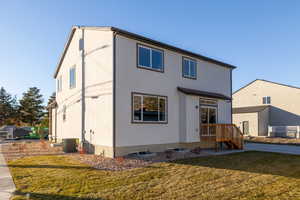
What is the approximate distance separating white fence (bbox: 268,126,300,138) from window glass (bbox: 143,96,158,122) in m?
23.9

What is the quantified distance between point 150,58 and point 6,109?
41696mm

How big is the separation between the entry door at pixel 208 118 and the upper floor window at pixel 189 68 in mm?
2372

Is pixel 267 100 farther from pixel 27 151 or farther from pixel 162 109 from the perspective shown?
pixel 27 151

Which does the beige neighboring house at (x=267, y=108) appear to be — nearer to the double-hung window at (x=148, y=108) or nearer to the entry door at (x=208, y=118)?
the entry door at (x=208, y=118)

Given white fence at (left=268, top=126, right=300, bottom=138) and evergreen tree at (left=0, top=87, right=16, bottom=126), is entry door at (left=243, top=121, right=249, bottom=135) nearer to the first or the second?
white fence at (left=268, top=126, right=300, bottom=138)

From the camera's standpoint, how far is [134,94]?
37.3ft

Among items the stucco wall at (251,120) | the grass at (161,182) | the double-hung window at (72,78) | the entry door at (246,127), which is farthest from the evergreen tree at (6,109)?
the entry door at (246,127)

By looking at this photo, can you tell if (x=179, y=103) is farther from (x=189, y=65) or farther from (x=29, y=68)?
(x=29, y=68)

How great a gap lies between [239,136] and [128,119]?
8.84 metres

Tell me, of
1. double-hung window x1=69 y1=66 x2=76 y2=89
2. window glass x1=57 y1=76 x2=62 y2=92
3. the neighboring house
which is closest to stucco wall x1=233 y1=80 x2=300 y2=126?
the neighboring house

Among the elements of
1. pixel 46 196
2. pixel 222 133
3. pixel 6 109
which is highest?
pixel 6 109

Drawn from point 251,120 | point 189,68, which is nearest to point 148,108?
point 189,68

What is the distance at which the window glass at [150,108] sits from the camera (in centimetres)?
1175

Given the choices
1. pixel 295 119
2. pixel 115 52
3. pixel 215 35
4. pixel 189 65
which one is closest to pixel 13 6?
pixel 115 52
